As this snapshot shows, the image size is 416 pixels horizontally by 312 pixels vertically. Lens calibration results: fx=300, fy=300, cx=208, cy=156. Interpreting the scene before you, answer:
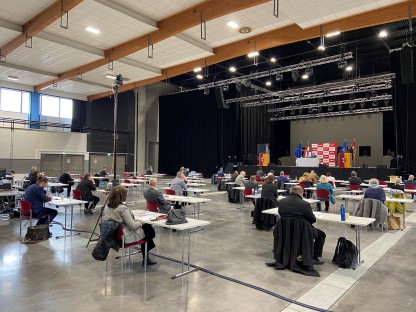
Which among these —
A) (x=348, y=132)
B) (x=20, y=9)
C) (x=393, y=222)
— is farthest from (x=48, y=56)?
(x=348, y=132)

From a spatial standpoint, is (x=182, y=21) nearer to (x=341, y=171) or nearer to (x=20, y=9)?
(x=20, y=9)

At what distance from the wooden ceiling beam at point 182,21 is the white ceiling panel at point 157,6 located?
6.6 inches

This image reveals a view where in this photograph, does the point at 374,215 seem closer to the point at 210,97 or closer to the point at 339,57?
the point at 339,57

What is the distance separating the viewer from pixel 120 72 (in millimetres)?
12562

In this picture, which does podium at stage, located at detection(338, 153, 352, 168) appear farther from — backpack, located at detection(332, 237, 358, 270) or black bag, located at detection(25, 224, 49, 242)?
black bag, located at detection(25, 224, 49, 242)

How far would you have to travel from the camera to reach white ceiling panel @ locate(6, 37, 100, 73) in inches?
388

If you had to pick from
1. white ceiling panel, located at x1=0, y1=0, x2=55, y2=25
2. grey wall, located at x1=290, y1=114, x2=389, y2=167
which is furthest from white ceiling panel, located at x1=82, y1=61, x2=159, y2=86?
grey wall, located at x1=290, y1=114, x2=389, y2=167

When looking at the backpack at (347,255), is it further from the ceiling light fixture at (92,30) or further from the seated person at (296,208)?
the ceiling light fixture at (92,30)

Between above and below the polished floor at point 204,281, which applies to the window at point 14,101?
above

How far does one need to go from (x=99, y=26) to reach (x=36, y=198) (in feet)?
16.5

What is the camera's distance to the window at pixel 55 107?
17442mm

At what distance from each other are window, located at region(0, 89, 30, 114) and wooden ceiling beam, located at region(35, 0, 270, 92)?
8923mm

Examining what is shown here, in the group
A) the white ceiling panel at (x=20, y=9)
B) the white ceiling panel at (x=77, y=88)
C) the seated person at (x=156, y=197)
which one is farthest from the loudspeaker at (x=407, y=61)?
the white ceiling panel at (x=77, y=88)

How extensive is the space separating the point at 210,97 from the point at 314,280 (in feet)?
64.1
